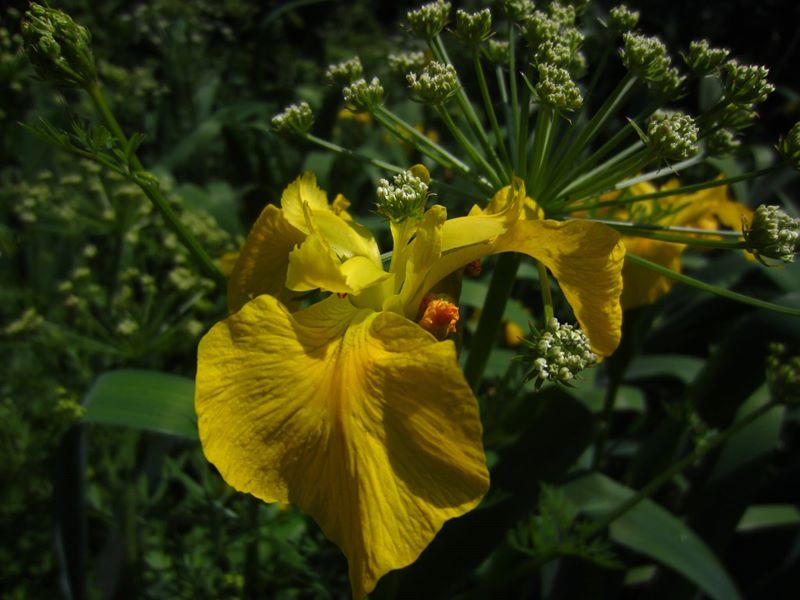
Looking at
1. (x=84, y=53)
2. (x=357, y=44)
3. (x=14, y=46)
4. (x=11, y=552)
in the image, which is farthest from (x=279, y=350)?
(x=357, y=44)

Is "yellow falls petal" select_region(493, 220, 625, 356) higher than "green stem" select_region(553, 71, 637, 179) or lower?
lower

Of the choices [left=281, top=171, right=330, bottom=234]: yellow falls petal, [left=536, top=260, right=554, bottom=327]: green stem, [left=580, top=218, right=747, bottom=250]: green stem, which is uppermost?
[left=580, top=218, right=747, bottom=250]: green stem

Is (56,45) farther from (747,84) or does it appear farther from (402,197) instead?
(747,84)

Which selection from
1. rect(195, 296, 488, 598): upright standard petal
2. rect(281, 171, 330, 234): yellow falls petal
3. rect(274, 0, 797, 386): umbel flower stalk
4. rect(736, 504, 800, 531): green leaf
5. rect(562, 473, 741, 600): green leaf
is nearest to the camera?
rect(195, 296, 488, 598): upright standard petal

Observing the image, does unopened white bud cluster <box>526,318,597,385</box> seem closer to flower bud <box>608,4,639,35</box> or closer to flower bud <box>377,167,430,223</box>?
flower bud <box>377,167,430,223</box>

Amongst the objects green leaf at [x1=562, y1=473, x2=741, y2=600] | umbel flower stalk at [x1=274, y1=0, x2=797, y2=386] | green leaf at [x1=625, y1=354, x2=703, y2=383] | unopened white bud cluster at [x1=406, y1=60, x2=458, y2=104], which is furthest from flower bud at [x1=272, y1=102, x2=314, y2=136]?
green leaf at [x1=625, y1=354, x2=703, y2=383]

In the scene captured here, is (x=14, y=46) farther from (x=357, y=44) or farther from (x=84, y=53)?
(x=357, y=44)

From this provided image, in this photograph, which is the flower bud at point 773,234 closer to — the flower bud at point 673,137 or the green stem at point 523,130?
the flower bud at point 673,137
